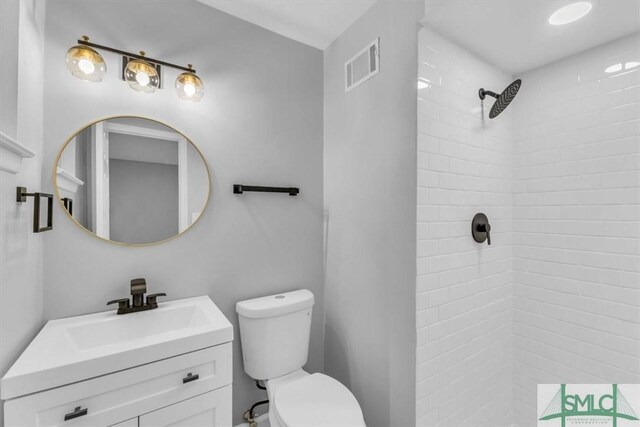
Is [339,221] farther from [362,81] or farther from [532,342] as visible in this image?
[532,342]

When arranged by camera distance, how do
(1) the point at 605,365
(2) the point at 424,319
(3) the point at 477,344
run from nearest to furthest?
1. (2) the point at 424,319
2. (1) the point at 605,365
3. (3) the point at 477,344

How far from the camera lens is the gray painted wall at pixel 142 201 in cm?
141

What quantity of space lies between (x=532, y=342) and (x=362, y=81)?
1.91m

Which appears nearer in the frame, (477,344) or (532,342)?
(477,344)

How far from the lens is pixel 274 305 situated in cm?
160

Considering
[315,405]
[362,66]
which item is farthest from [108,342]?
[362,66]

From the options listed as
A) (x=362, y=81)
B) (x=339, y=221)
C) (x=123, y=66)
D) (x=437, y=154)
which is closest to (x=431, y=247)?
(x=437, y=154)

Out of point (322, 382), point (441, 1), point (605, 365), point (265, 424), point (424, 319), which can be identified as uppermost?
point (441, 1)

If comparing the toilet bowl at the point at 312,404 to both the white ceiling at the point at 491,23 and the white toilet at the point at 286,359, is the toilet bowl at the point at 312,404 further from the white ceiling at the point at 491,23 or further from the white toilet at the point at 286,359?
the white ceiling at the point at 491,23

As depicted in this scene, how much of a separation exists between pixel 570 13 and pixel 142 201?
2.19 meters

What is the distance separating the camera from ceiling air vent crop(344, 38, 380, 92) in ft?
5.20

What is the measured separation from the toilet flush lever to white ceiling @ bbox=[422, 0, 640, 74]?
92 cm

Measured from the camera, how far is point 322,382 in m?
1.54

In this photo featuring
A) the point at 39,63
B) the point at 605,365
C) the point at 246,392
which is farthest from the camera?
the point at 246,392
